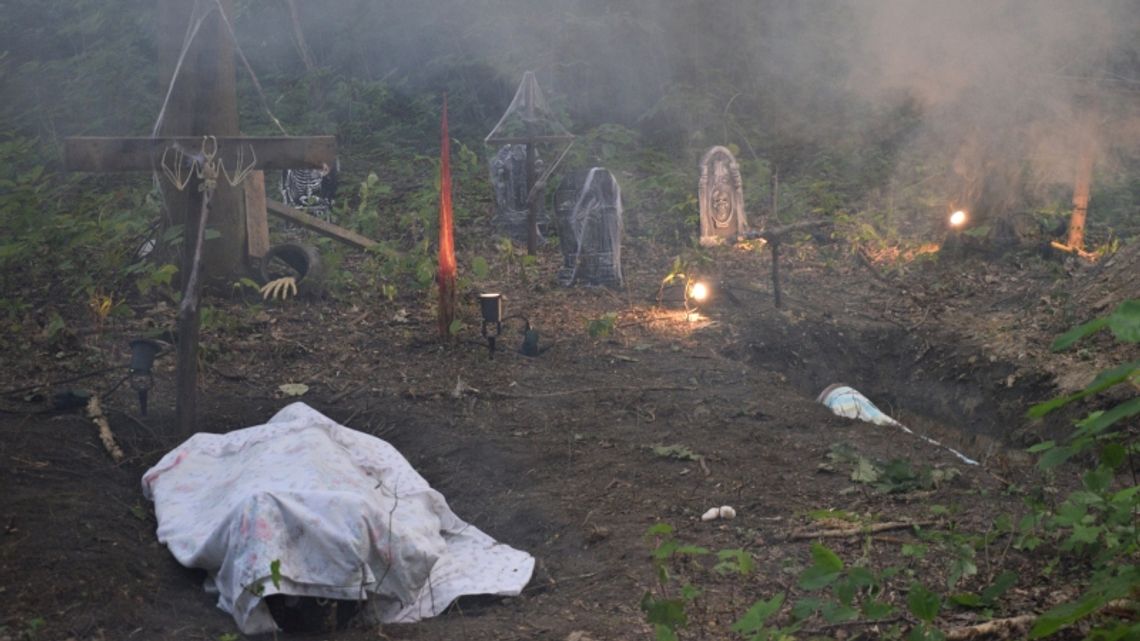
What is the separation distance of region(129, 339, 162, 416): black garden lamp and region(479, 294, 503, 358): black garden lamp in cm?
235

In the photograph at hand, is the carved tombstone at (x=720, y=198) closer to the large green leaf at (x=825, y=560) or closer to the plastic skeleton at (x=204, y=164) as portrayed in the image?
the plastic skeleton at (x=204, y=164)

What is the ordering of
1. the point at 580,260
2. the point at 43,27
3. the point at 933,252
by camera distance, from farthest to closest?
1. the point at 43,27
2. the point at 933,252
3. the point at 580,260

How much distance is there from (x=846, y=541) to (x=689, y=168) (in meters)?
11.3

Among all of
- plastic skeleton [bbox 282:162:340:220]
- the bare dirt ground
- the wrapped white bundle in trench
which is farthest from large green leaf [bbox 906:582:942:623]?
plastic skeleton [bbox 282:162:340:220]

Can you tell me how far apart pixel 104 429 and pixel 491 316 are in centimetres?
275

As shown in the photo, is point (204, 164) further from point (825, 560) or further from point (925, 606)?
point (925, 606)

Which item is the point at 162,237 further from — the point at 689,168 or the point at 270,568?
the point at 689,168

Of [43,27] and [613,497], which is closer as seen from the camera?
[613,497]

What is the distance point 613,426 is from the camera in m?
6.59

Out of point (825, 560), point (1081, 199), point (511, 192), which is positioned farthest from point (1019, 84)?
point (825, 560)

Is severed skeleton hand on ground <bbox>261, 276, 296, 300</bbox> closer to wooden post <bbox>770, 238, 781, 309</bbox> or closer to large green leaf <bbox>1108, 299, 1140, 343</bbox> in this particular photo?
wooden post <bbox>770, 238, 781, 309</bbox>

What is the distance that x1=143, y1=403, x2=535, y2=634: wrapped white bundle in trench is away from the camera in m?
4.29

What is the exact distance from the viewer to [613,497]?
18.0 ft

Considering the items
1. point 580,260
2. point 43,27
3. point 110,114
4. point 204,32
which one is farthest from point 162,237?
point 43,27
